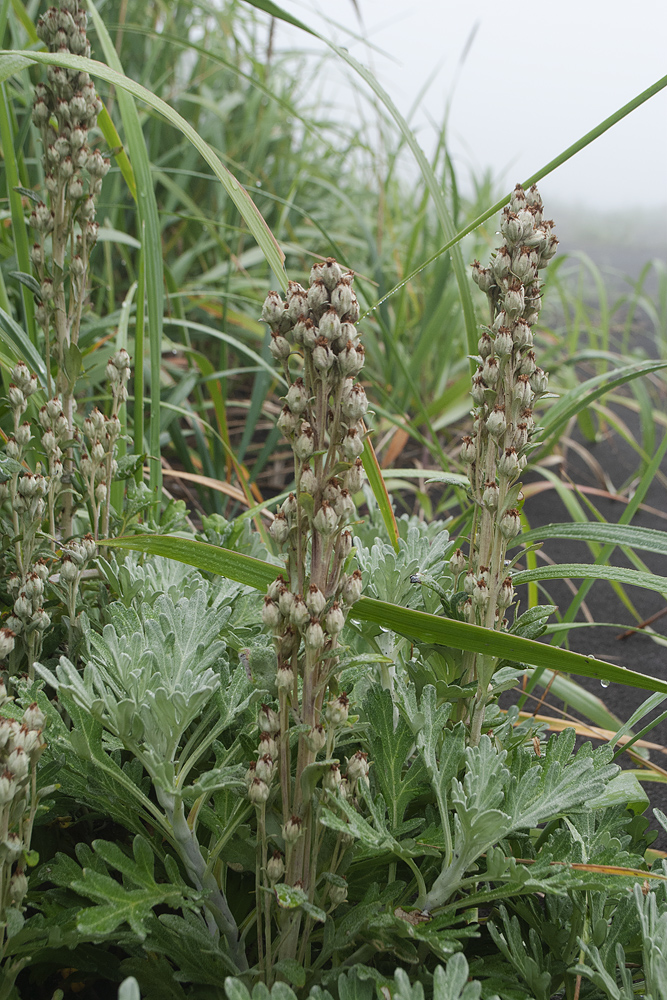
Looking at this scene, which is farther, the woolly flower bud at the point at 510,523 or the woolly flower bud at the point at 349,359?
the woolly flower bud at the point at 510,523

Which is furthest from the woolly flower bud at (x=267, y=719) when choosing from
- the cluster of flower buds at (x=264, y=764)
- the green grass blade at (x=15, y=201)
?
the green grass blade at (x=15, y=201)

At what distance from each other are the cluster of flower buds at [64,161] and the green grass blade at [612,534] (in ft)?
1.98

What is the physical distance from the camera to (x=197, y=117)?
275 cm

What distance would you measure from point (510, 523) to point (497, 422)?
3.5 inches

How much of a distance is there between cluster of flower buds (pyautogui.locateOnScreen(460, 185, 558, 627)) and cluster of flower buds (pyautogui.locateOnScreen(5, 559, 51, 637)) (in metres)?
0.40

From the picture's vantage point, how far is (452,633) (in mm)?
608

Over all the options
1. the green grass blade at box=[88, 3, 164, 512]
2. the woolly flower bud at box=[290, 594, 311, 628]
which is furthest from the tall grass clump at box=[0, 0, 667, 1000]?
the green grass blade at box=[88, 3, 164, 512]

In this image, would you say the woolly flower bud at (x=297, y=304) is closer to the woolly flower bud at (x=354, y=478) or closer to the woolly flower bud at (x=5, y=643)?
the woolly flower bud at (x=354, y=478)

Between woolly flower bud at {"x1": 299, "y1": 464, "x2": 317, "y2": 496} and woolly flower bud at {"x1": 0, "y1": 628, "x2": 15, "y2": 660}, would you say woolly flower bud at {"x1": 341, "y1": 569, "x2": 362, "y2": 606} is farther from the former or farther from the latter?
woolly flower bud at {"x1": 0, "y1": 628, "x2": 15, "y2": 660}

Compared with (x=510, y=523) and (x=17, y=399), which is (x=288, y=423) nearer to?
(x=510, y=523)

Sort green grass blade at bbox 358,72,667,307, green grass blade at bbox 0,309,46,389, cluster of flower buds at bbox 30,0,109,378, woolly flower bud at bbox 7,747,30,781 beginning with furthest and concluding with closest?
green grass blade at bbox 0,309,46,389 → cluster of flower buds at bbox 30,0,109,378 → green grass blade at bbox 358,72,667,307 → woolly flower bud at bbox 7,747,30,781

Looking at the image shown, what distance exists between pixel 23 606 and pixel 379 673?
366 mm

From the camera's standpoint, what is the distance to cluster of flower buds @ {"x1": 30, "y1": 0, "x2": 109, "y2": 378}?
86 centimetres

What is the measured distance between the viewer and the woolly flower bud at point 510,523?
0.65 m
